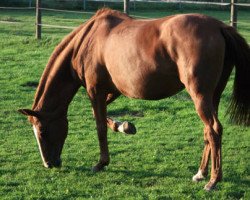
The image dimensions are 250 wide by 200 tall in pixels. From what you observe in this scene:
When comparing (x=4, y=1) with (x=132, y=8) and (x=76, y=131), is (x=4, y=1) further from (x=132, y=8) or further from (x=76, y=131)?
(x=76, y=131)

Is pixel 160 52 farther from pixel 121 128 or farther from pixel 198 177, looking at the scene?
pixel 198 177

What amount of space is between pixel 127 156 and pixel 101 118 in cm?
67

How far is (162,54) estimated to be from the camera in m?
5.48

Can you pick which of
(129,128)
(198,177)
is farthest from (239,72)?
(129,128)

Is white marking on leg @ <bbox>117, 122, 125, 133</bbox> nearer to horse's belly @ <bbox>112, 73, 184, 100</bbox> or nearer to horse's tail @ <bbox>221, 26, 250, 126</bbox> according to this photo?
horse's belly @ <bbox>112, 73, 184, 100</bbox>

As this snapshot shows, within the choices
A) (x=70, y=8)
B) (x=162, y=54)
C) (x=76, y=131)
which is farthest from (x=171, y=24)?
(x=70, y=8)

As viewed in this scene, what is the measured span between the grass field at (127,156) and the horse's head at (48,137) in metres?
0.14

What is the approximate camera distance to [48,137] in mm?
6430

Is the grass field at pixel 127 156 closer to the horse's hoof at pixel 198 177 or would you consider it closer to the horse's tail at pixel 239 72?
the horse's hoof at pixel 198 177

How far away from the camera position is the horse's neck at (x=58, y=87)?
6500 mm

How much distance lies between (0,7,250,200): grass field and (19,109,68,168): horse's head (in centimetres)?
14

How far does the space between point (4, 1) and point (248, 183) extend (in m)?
23.6

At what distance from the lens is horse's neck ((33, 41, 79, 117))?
6500 millimetres

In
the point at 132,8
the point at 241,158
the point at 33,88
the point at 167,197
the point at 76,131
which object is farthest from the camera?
the point at 132,8
